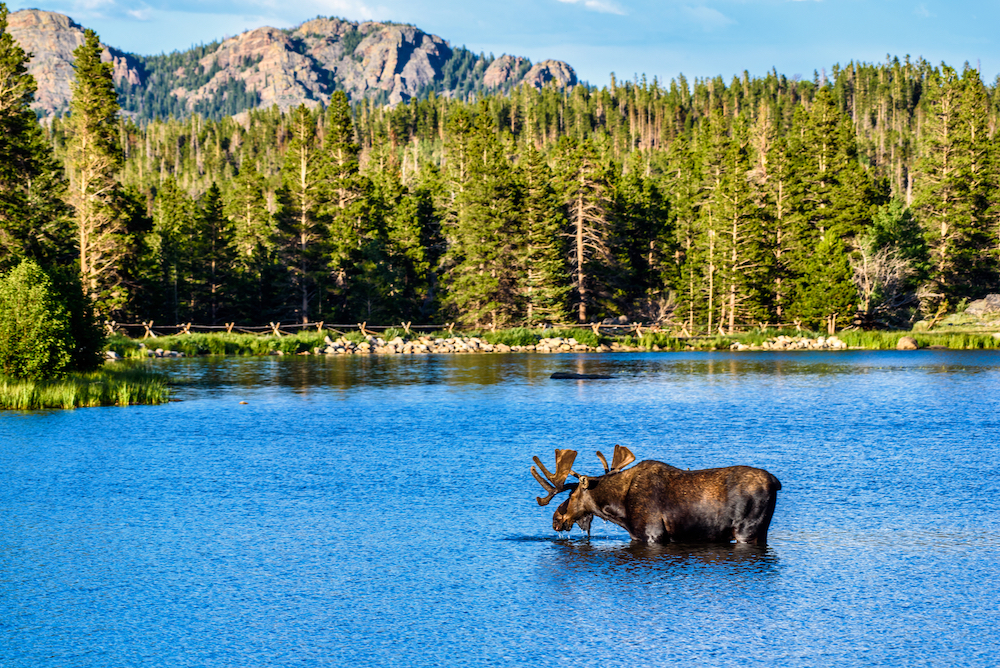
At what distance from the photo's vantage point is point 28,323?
30.1m

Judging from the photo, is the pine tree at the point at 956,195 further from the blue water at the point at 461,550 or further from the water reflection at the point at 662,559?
the water reflection at the point at 662,559

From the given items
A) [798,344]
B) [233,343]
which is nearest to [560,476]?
[233,343]

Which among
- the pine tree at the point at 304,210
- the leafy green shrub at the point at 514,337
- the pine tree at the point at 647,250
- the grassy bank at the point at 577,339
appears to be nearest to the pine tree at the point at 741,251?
the grassy bank at the point at 577,339

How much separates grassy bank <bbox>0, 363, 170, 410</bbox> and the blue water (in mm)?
3756

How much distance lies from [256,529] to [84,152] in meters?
56.1

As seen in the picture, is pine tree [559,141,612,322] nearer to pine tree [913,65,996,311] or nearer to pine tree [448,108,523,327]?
pine tree [448,108,523,327]

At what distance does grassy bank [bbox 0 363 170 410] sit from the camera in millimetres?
27984

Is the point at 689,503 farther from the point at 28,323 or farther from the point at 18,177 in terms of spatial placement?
the point at 18,177

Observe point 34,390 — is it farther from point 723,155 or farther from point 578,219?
point 723,155

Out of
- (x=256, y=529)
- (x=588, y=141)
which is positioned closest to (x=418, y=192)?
(x=588, y=141)

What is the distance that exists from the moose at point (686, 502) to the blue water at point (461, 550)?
0.80 ft

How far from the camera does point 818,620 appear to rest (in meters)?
8.67

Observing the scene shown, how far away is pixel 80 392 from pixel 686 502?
24.2 meters

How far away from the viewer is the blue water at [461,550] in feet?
26.8
